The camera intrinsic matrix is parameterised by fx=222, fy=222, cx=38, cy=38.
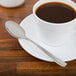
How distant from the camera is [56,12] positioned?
2.15ft

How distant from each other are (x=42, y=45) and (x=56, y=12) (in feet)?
0.35

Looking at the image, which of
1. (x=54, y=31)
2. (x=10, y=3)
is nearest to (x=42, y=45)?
(x=54, y=31)

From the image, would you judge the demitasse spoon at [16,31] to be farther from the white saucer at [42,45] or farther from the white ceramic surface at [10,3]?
the white ceramic surface at [10,3]

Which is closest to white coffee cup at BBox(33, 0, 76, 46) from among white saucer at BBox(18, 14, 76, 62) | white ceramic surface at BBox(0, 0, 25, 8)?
white saucer at BBox(18, 14, 76, 62)

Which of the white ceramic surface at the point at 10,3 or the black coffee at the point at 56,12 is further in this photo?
the white ceramic surface at the point at 10,3

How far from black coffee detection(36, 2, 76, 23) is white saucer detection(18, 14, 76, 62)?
68 mm

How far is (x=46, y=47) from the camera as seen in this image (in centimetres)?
65

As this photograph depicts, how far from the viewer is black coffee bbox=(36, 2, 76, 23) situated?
627 mm

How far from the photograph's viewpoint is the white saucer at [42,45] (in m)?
0.61

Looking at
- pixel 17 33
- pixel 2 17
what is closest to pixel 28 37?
pixel 17 33

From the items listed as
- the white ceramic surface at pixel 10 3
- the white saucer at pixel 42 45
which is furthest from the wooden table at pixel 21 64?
the white ceramic surface at pixel 10 3

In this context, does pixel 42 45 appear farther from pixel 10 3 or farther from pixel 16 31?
pixel 10 3

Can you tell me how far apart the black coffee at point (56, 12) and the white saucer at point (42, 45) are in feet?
0.22

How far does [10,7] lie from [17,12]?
3 centimetres
